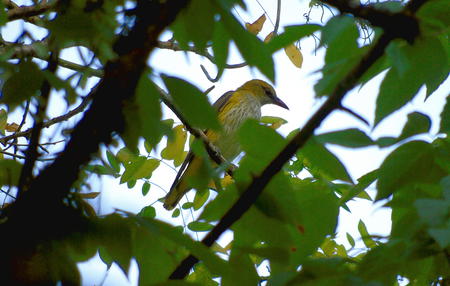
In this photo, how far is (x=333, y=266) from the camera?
3.57ft

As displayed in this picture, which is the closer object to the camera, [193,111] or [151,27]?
[151,27]

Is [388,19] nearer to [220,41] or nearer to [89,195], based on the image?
[220,41]

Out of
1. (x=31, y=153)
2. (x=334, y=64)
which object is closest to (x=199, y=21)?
(x=334, y=64)

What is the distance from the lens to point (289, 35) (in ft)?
4.12

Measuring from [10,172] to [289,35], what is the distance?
58 centimetres

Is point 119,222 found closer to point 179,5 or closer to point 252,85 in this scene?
point 179,5

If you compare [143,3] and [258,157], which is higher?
[143,3]

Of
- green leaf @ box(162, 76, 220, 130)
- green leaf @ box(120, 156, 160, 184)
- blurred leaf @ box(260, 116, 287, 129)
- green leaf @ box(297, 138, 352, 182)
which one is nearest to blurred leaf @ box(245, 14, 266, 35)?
blurred leaf @ box(260, 116, 287, 129)

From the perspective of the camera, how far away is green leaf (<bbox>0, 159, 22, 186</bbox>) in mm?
1112

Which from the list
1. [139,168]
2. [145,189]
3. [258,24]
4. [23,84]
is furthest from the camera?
[258,24]

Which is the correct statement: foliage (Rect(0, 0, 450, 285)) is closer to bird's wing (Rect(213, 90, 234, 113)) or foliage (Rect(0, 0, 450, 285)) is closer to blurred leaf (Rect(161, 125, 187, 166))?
blurred leaf (Rect(161, 125, 187, 166))

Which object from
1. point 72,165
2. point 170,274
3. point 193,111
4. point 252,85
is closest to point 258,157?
point 193,111

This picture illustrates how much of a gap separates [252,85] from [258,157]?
8.39m

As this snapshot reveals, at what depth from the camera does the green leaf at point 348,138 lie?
1.00 metres
